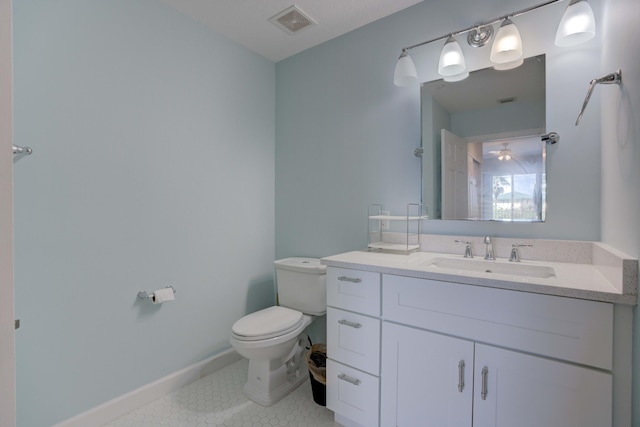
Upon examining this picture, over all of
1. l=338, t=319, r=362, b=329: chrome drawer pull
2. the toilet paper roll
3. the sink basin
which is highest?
the sink basin

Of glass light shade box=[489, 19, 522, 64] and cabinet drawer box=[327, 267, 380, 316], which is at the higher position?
glass light shade box=[489, 19, 522, 64]

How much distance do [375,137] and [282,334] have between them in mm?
1343

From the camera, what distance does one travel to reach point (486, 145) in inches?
64.4

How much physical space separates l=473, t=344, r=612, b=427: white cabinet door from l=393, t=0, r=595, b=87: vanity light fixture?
135 cm

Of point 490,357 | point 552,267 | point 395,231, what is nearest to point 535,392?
point 490,357

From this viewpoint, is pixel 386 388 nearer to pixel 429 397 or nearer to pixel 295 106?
pixel 429 397

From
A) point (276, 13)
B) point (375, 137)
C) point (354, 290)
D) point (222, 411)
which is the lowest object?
point (222, 411)

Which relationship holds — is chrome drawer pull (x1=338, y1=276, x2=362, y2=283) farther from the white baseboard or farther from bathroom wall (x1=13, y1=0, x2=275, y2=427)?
the white baseboard

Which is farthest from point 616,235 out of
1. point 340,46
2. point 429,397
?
point 340,46

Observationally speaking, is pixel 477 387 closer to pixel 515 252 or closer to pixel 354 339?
pixel 354 339

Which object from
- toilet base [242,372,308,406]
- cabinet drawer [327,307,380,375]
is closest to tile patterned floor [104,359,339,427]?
toilet base [242,372,308,406]

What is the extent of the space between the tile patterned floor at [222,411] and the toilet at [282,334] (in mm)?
72

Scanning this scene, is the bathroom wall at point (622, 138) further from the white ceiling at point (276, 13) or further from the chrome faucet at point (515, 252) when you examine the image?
the white ceiling at point (276, 13)

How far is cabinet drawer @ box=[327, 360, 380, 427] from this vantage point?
141cm
